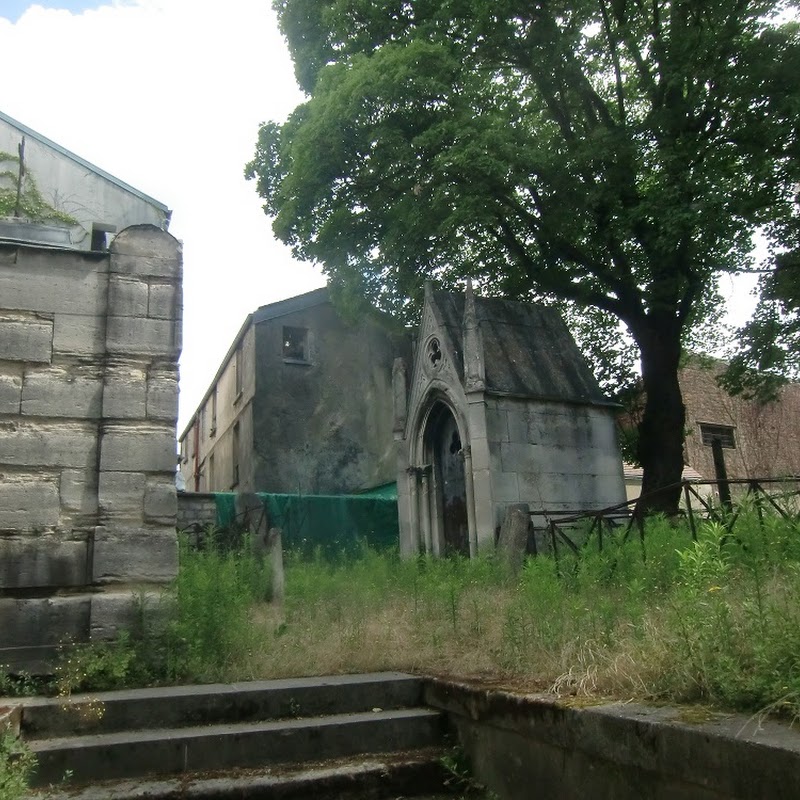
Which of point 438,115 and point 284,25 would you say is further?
point 284,25

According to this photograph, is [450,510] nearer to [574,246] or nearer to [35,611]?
[574,246]

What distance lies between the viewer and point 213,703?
483cm

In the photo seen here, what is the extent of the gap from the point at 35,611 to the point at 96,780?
5.50ft

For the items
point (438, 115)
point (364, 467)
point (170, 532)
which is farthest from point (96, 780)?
point (364, 467)

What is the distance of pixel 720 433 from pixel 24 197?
2279 centimetres

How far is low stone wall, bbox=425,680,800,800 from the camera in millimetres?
2648

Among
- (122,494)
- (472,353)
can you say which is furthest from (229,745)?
(472,353)

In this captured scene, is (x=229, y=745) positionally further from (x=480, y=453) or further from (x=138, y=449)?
(x=480, y=453)

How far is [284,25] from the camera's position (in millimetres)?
20188

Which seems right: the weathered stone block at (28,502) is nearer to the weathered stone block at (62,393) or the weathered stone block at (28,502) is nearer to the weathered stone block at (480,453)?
the weathered stone block at (62,393)

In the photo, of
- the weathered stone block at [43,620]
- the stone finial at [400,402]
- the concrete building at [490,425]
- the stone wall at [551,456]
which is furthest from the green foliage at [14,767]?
the stone finial at [400,402]

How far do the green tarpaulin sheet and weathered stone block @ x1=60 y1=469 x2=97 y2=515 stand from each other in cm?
1286

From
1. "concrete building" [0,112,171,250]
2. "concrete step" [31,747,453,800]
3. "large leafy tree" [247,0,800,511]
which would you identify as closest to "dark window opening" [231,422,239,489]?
"concrete building" [0,112,171,250]

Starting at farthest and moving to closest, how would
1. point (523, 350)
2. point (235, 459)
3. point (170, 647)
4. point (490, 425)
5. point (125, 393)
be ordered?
1. point (235, 459)
2. point (523, 350)
3. point (490, 425)
4. point (125, 393)
5. point (170, 647)
